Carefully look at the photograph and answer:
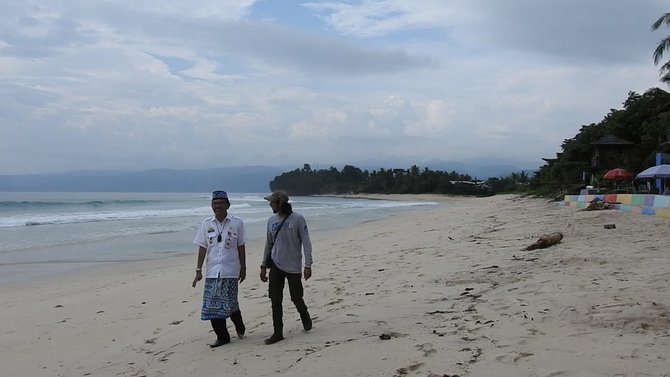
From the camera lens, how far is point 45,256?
15.3 metres

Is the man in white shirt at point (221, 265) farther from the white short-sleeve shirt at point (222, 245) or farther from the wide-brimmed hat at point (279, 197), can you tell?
the wide-brimmed hat at point (279, 197)

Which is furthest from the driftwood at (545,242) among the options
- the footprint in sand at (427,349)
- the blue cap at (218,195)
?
the blue cap at (218,195)

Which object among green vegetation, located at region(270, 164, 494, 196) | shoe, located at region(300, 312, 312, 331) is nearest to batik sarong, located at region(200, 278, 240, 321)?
shoe, located at region(300, 312, 312, 331)

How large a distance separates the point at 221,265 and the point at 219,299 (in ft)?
1.07

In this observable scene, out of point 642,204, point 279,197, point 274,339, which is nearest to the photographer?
point 274,339

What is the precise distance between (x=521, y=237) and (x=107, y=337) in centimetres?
817

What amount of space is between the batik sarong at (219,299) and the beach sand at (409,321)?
0.32 m

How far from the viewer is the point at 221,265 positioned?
5219 mm

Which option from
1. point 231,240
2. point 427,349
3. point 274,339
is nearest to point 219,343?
point 274,339

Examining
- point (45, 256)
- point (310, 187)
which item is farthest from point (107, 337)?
point (310, 187)

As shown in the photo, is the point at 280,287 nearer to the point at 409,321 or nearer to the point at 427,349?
the point at 409,321

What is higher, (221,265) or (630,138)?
(630,138)

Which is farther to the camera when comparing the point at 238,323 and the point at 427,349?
the point at 238,323

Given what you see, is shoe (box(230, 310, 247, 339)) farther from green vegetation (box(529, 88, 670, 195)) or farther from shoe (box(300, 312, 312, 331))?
green vegetation (box(529, 88, 670, 195))
